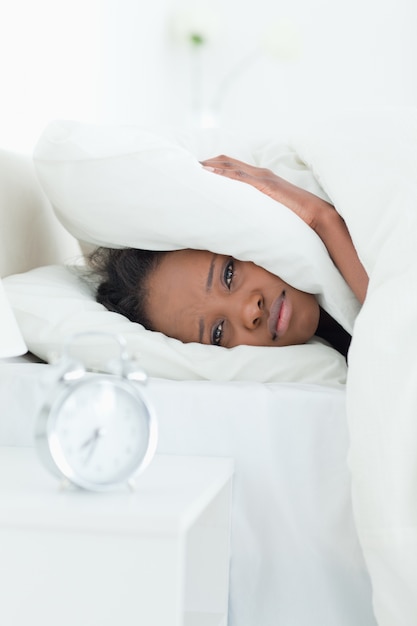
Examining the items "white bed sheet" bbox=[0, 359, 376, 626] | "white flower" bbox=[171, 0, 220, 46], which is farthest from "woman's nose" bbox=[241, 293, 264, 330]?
"white flower" bbox=[171, 0, 220, 46]

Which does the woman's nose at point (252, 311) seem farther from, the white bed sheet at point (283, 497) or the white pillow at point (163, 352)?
the white bed sheet at point (283, 497)

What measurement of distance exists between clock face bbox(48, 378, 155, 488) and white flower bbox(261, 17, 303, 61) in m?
2.87

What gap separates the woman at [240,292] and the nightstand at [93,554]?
22.6 inches

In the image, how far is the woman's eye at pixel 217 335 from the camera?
4.93 feet

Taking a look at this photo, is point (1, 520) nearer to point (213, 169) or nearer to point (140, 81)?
point (213, 169)

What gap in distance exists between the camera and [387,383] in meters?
1.12

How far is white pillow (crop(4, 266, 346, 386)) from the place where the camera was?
4.52 ft

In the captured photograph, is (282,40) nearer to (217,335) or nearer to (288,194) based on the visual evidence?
(288,194)

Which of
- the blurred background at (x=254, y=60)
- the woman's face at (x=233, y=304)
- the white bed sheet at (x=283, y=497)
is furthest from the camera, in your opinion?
the blurred background at (x=254, y=60)

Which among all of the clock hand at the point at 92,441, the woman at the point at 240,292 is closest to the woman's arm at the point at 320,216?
the woman at the point at 240,292

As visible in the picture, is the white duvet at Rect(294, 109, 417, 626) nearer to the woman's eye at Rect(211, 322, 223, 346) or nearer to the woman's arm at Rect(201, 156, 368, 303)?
the woman's arm at Rect(201, 156, 368, 303)

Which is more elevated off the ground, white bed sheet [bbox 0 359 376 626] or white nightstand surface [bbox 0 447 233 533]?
white nightstand surface [bbox 0 447 233 533]

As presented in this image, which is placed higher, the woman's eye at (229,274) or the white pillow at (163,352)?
the woman's eye at (229,274)

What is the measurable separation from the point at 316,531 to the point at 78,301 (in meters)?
0.55
